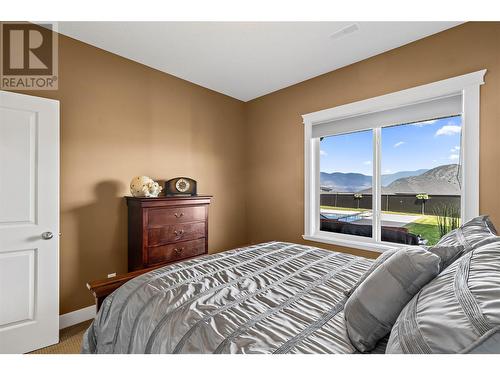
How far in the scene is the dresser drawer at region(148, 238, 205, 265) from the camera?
2.46m

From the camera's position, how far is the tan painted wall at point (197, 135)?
2.18 meters

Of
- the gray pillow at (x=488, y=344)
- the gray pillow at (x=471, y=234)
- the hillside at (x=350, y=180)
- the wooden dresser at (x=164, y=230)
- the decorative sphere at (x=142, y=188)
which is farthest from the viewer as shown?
the hillside at (x=350, y=180)

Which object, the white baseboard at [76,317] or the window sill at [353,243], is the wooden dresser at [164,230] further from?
the window sill at [353,243]

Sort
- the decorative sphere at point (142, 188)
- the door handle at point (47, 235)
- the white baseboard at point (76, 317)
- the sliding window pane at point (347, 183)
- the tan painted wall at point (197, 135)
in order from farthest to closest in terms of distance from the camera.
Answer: the sliding window pane at point (347, 183), the decorative sphere at point (142, 188), the white baseboard at point (76, 317), the tan painted wall at point (197, 135), the door handle at point (47, 235)

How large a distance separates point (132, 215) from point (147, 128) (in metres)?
1.04

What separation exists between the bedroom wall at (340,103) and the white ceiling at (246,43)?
142mm

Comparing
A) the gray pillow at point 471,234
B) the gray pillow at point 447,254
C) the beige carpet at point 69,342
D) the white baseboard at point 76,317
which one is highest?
the gray pillow at point 471,234

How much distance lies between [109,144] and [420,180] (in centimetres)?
329

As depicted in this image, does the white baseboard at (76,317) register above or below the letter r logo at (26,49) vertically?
below

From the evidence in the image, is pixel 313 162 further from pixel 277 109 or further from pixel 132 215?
pixel 132 215

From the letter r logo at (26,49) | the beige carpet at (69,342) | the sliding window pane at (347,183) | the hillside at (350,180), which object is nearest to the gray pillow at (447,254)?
the hillside at (350,180)

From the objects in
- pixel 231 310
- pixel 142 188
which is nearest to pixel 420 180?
pixel 231 310

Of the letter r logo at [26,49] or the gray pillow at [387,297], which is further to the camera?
the letter r logo at [26,49]

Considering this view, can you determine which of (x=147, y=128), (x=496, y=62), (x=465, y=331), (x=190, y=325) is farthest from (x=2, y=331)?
(x=496, y=62)
